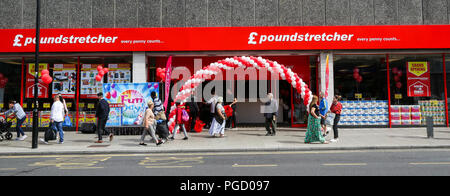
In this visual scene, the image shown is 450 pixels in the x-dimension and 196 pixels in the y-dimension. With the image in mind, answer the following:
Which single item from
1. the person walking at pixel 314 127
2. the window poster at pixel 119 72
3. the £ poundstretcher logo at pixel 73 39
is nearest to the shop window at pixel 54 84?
the £ poundstretcher logo at pixel 73 39

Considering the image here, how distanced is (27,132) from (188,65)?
26.6ft

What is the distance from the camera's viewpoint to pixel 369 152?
912 centimetres

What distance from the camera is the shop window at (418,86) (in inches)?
592

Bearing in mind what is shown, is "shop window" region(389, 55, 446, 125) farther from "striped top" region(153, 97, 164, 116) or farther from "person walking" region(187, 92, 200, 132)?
"striped top" region(153, 97, 164, 116)

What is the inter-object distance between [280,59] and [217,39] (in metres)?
3.35

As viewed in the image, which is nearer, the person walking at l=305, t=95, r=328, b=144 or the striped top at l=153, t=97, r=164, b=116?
the person walking at l=305, t=95, r=328, b=144

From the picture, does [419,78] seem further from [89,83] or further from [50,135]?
[50,135]

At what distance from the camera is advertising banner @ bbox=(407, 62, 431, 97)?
15.1m

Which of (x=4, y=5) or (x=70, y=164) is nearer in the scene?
(x=70, y=164)

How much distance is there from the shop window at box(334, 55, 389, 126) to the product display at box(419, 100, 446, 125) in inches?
72.3

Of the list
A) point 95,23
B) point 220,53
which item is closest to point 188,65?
point 220,53

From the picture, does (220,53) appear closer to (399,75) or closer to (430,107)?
(399,75)

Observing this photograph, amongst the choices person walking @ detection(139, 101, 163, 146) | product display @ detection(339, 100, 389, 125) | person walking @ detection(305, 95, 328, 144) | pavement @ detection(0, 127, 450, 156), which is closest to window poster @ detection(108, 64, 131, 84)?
pavement @ detection(0, 127, 450, 156)

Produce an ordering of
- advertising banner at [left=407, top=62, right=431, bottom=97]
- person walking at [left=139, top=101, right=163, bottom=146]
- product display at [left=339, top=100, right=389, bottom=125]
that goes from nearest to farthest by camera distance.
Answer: person walking at [left=139, top=101, right=163, bottom=146] → product display at [left=339, top=100, right=389, bottom=125] → advertising banner at [left=407, top=62, right=431, bottom=97]
